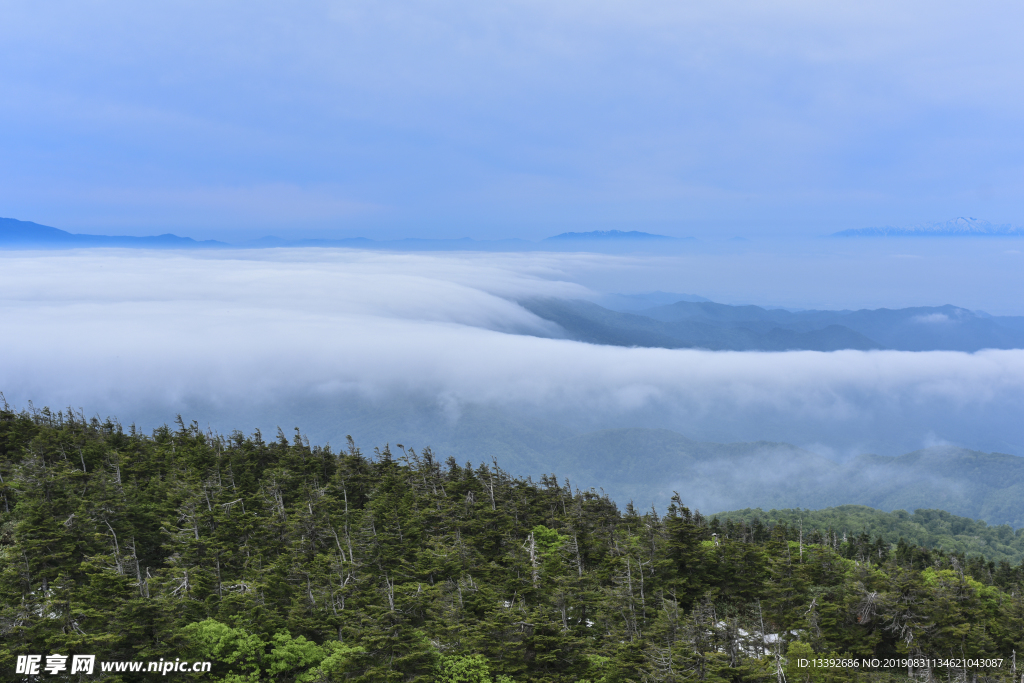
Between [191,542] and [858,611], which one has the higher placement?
[191,542]

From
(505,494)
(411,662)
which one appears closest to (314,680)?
(411,662)

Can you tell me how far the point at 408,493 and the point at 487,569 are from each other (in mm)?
19100

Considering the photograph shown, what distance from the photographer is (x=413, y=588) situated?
149ft

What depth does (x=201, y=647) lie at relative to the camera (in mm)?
36188

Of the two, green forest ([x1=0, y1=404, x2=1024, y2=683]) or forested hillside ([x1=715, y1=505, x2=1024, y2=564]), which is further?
forested hillside ([x1=715, y1=505, x2=1024, y2=564])

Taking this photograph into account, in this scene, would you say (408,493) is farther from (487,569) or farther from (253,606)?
(253,606)

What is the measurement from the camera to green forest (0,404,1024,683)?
36094 mm

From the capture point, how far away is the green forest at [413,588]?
1421 inches

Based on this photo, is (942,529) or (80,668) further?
(942,529)

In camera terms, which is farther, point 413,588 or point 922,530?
point 922,530

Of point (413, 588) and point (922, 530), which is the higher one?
point (413, 588)

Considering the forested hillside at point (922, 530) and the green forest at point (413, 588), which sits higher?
the green forest at point (413, 588)

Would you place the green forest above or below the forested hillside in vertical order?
above

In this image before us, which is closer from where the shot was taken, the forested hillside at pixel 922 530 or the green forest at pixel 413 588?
the green forest at pixel 413 588
